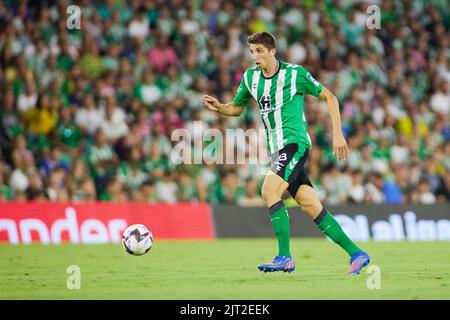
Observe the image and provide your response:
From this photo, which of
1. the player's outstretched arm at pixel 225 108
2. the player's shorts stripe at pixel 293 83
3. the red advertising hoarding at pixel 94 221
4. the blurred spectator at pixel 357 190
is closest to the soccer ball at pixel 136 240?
the player's outstretched arm at pixel 225 108

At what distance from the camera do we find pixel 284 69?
1035 cm

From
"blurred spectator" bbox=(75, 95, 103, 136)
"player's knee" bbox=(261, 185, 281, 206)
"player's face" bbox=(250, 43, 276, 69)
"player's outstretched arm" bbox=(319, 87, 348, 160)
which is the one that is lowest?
"player's knee" bbox=(261, 185, 281, 206)

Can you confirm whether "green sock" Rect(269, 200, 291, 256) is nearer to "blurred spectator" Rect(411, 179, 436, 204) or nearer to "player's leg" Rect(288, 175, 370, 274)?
"player's leg" Rect(288, 175, 370, 274)

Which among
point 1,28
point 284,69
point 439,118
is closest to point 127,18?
point 1,28

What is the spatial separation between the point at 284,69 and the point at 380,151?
10274 mm

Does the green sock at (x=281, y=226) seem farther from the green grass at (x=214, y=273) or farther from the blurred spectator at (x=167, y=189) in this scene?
the blurred spectator at (x=167, y=189)

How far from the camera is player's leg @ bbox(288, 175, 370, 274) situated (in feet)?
33.0

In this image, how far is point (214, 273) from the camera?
35.4 feet

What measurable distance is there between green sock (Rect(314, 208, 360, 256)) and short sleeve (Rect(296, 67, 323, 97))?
1.29 meters

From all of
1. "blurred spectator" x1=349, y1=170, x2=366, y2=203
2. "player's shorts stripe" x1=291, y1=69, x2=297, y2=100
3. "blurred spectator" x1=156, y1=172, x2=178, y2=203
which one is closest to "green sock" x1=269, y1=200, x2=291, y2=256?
"player's shorts stripe" x1=291, y1=69, x2=297, y2=100

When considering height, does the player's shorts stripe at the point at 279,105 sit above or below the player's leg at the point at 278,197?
above

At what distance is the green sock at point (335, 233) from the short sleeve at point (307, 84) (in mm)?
1287

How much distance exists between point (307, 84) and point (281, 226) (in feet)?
5.07

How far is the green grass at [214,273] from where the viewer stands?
869 cm
